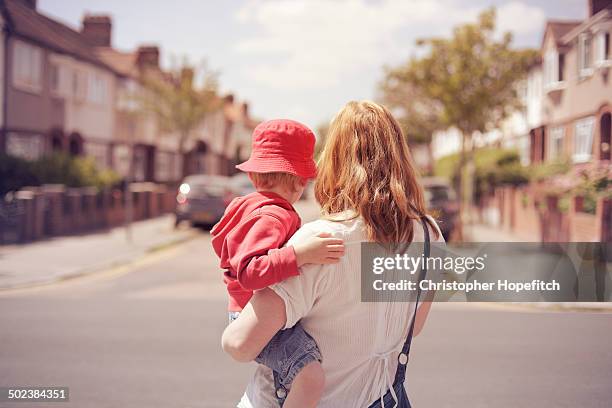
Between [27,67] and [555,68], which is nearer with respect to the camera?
[27,67]

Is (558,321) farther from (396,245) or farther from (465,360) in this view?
(396,245)

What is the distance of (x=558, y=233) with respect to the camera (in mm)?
16297

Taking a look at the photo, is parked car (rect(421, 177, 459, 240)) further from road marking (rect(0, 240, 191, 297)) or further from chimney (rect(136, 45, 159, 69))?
chimney (rect(136, 45, 159, 69))

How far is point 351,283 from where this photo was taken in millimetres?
2016

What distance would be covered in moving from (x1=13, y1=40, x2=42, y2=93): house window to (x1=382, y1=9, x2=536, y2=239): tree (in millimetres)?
12502

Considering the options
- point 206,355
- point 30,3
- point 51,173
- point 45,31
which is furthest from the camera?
point 45,31

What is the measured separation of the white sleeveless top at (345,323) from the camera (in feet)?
6.48

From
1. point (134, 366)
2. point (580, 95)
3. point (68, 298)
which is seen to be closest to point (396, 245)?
point (134, 366)

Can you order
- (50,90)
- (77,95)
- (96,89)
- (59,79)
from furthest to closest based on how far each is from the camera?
(96,89)
(77,95)
(59,79)
(50,90)

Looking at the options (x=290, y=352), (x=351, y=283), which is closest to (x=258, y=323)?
(x=290, y=352)

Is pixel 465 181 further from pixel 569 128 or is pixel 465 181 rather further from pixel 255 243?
pixel 255 243

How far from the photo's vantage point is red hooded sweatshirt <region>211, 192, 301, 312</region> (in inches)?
75.5

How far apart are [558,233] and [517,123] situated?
57.2ft

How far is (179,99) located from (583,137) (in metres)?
19.3
